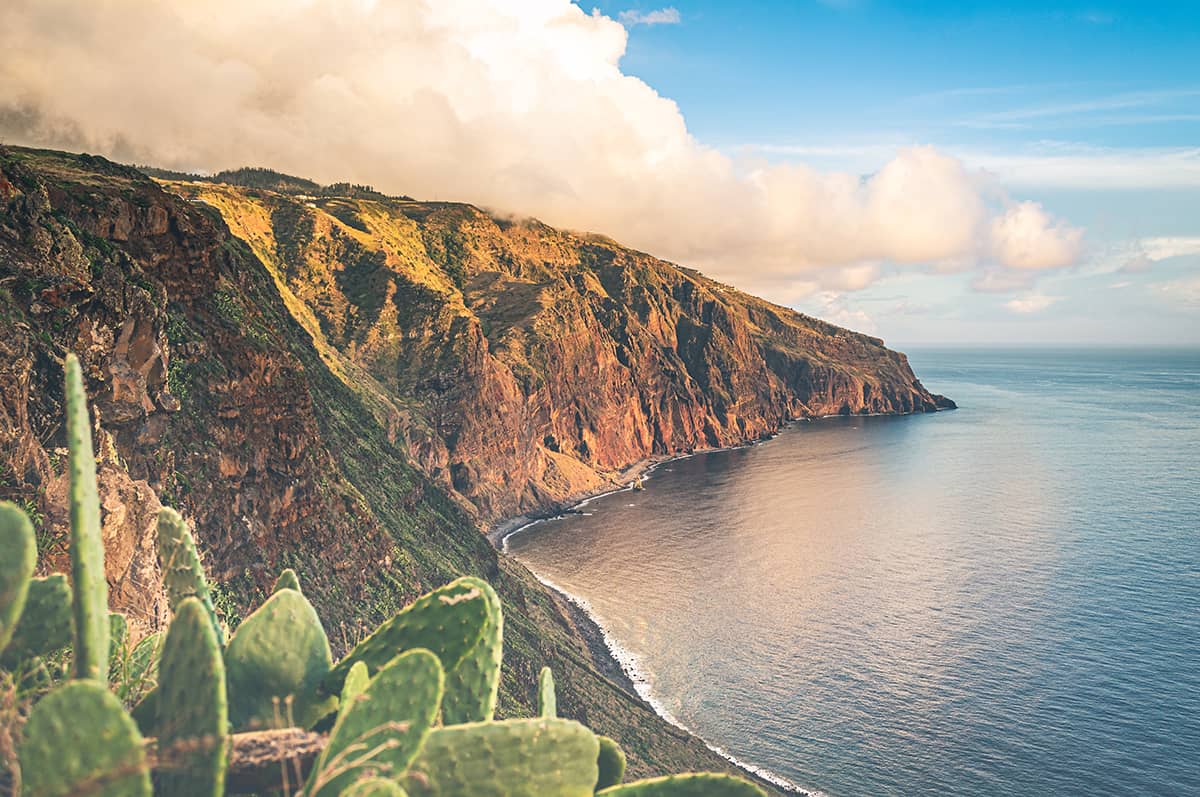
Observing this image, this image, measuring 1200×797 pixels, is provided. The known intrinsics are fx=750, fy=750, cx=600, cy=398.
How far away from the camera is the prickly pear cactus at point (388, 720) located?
14.3ft

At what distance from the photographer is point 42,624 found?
5.35m

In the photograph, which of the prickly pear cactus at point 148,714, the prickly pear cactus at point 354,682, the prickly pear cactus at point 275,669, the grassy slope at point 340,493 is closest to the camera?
the prickly pear cactus at point 148,714

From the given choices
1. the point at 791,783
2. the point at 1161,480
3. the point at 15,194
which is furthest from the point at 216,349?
the point at 1161,480

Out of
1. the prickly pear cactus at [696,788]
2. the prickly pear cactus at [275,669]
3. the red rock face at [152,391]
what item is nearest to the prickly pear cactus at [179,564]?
the prickly pear cactus at [275,669]

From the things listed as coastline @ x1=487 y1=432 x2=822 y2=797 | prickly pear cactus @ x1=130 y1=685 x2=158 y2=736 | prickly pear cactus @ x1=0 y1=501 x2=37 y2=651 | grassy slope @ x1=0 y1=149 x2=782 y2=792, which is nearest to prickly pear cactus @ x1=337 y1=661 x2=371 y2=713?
prickly pear cactus @ x1=130 y1=685 x2=158 y2=736

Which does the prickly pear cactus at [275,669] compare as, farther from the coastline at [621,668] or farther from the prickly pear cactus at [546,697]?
the coastline at [621,668]

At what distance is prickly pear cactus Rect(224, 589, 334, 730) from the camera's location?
18.1 ft

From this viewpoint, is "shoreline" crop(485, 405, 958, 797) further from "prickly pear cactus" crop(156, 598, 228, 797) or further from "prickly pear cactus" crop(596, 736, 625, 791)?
"prickly pear cactus" crop(156, 598, 228, 797)

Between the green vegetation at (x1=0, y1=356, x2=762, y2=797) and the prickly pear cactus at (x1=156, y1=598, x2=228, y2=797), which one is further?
the prickly pear cactus at (x1=156, y1=598, x2=228, y2=797)

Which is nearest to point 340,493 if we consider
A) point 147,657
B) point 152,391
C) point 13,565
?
point 152,391

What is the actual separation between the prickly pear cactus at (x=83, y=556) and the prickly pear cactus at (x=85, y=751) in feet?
1.68

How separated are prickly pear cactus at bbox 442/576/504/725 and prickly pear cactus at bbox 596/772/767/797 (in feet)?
4.44

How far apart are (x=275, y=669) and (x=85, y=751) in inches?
85.6

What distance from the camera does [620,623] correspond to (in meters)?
96.8
